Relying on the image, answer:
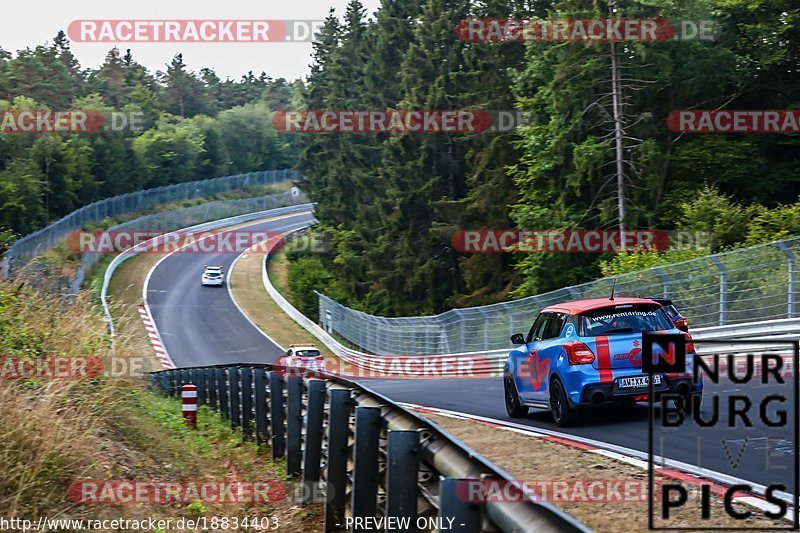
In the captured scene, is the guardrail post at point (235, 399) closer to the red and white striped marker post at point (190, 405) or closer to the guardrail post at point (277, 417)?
the red and white striped marker post at point (190, 405)

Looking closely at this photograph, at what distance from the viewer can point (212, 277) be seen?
7512 cm

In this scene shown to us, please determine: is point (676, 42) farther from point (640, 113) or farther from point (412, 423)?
point (412, 423)

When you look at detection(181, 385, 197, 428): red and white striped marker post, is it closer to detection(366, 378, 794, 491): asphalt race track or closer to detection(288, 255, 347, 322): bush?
detection(366, 378, 794, 491): asphalt race track

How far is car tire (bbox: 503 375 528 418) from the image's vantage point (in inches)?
569

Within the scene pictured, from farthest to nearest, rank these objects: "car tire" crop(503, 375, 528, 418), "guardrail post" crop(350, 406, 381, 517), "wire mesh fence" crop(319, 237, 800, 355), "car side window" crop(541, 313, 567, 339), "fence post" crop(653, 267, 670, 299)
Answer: "fence post" crop(653, 267, 670, 299) < "wire mesh fence" crop(319, 237, 800, 355) < "car tire" crop(503, 375, 528, 418) < "car side window" crop(541, 313, 567, 339) < "guardrail post" crop(350, 406, 381, 517)

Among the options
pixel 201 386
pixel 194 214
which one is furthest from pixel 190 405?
pixel 194 214

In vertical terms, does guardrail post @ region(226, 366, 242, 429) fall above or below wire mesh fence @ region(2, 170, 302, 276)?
below

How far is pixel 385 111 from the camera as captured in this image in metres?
65.2

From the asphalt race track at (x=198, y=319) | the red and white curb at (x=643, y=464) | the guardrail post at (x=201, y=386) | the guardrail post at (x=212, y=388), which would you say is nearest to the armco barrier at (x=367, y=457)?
the red and white curb at (x=643, y=464)

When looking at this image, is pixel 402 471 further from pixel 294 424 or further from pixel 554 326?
pixel 554 326

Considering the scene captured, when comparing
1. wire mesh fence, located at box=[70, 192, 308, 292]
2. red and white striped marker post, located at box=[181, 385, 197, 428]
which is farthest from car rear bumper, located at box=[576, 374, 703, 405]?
wire mesh fence, located at box=[70, 192, 308, 292]

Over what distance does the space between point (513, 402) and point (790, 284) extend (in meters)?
7.44

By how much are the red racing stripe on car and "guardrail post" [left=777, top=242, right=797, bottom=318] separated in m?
8.19

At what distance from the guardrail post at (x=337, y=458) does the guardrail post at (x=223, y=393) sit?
26.1ft
